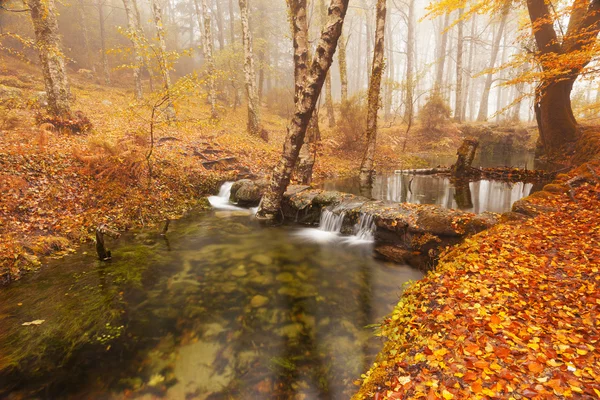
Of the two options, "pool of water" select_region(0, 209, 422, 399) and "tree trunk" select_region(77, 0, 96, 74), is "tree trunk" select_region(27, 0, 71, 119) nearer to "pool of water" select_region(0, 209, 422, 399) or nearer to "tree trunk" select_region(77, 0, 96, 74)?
"pool of water" select_region(0, 209, 422, 399)

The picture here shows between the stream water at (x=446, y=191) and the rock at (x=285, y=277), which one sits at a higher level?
the stream water at (x=446, y=191)

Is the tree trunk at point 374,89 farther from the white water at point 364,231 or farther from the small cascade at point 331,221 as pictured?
the white water at point 364,231

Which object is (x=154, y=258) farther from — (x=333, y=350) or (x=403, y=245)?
(x=403, y=245)

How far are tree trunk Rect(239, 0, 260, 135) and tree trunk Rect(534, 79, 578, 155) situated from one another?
14.3 meters

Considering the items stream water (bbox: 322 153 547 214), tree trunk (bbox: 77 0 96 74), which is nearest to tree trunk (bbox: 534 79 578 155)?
stream water (bbox: 322 153 547 214)

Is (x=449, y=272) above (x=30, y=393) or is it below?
above

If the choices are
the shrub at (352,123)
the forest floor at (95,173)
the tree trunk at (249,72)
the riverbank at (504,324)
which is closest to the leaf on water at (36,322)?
the forest floor at (95,173)

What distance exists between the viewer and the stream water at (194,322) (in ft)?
11.6

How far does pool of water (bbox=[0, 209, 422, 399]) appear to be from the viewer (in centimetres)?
353

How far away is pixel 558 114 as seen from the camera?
11875mm

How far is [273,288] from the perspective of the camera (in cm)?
567

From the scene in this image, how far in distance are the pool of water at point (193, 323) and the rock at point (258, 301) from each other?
0.06 ft

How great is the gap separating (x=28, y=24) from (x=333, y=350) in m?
29.9

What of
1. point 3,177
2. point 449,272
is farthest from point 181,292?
point 3,177
